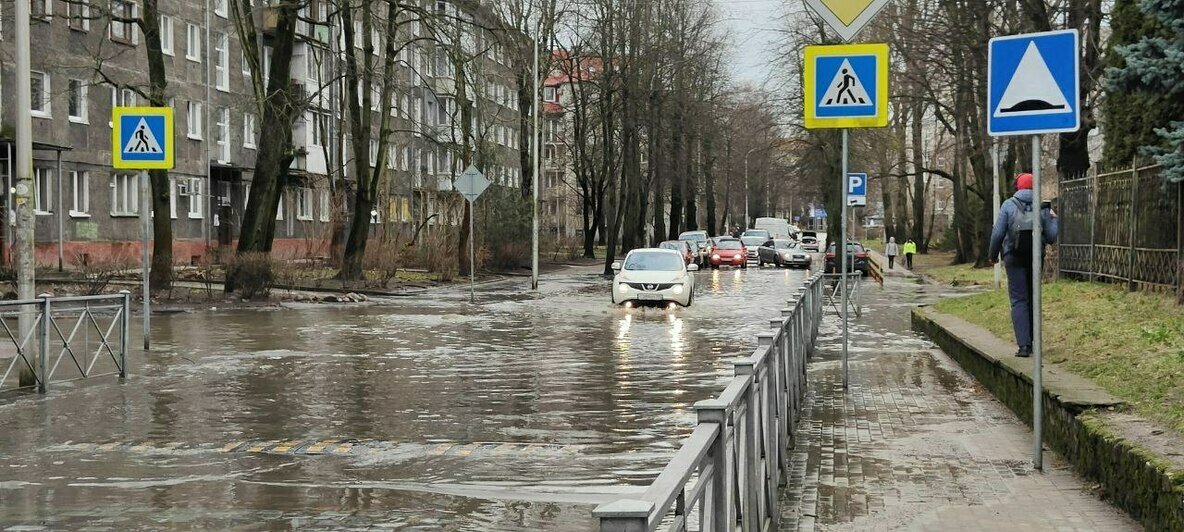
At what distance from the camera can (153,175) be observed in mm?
32156

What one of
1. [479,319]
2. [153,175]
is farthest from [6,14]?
[479,319]

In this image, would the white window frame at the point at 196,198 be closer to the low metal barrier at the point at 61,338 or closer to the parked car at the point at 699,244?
the parked car at the point at 699,244

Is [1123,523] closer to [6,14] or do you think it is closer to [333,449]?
[333,449]

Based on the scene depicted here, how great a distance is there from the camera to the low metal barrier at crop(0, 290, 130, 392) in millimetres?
14180

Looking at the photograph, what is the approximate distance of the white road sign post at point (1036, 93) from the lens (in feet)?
29.8

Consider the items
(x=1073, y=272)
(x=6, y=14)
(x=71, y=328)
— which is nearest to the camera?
(x=71, y=328)

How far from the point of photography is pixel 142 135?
59.7 ft

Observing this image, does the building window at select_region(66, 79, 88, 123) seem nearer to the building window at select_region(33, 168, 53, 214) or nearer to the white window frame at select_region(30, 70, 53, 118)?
the white window frame at select_region(30, 70, 53, 118)

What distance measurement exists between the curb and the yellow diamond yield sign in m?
3.29

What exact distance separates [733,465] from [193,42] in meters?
50.1

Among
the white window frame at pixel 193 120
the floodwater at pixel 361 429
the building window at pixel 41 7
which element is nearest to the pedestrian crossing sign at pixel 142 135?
the floodwater at pixel 361 429

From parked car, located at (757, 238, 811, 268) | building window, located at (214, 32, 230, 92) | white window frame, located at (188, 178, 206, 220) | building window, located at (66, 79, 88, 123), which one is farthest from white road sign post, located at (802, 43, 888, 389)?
parked car, located at (757, 238, 811, 268)

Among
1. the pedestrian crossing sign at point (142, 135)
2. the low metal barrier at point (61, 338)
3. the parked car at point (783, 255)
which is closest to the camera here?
the low metal barrier at point (61, 338)

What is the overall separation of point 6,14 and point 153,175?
8.37 meters
